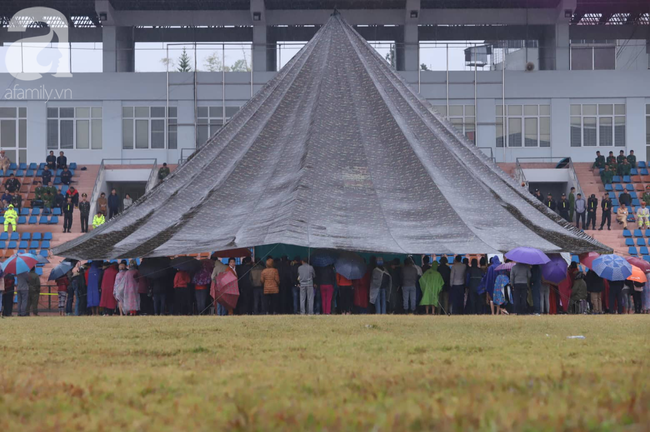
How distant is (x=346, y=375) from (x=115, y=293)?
42.7 feet

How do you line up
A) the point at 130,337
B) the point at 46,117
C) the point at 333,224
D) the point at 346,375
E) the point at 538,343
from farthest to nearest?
1. the point at 46,117
2. the point at 333,224
3. the point at 130,337
4. the point at 538,343
5. the point at 346,375

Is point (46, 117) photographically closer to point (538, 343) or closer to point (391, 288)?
point (391, 288)

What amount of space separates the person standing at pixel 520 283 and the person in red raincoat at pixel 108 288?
27.4 ft

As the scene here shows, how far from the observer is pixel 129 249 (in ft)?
58.5

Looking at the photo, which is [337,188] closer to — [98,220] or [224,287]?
[224,287]

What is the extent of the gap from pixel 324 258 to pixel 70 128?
2555cm

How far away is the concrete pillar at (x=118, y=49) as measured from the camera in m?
40.2

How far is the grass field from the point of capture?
4.17m

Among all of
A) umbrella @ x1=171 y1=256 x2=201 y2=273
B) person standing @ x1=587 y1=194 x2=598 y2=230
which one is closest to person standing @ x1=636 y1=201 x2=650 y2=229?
person standing @ x1=587 y1=194 x2=598 y2=230

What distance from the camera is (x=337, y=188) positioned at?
745 inches

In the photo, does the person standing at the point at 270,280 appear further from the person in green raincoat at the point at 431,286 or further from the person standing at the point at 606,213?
the person standing at the point at 606,213

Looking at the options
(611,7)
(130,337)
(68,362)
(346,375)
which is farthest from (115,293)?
(611,7)

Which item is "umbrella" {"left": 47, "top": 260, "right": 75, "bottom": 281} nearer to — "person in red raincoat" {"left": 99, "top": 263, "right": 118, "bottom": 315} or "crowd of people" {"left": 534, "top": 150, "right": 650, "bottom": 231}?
"person in red raincoat" {"left": 99, "top": 263, "right": 118, "bottom": 315}

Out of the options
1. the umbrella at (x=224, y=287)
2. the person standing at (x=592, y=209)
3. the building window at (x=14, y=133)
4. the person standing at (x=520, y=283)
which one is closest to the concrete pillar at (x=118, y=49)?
the building window at (x=14, y=133)
